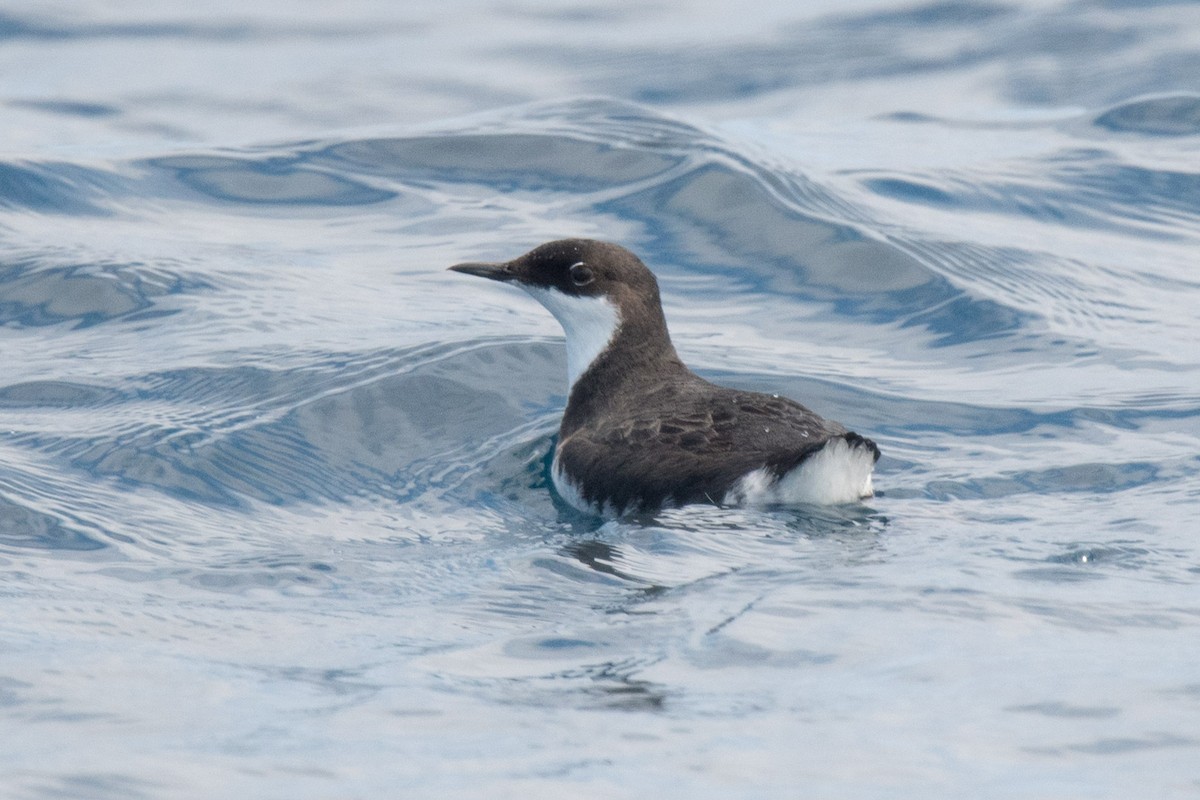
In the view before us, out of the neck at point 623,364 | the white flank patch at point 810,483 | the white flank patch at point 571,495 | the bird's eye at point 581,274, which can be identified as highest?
the bird's eye at point 581,274

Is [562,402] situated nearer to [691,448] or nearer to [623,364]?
[623,364]

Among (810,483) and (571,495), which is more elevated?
(810,483)

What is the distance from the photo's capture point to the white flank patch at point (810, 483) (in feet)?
21.9

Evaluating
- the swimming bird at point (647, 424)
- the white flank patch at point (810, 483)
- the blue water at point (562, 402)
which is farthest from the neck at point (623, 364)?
the white flank patch at point (810, 483)

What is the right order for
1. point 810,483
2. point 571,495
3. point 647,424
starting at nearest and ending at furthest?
1. point 810,483
2. point 647,424
3. point 571,495

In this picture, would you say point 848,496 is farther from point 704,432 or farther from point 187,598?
point 187,598

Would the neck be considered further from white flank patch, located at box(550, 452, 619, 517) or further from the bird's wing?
the bird's wing

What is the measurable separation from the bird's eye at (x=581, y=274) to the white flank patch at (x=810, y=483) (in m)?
1.81

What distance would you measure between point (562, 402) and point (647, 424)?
1909 mm

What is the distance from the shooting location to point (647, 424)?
282 inches

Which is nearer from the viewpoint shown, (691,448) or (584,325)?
(691,448)

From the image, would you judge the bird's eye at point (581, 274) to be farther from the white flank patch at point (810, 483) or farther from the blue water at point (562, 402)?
the white flank patch at point (810, 483)

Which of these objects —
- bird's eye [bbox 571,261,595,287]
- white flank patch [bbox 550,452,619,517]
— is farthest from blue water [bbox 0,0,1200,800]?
bird's eye [bbox 571,261,595,287]

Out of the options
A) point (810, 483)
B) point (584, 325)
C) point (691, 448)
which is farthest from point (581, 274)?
point (810, 483)
